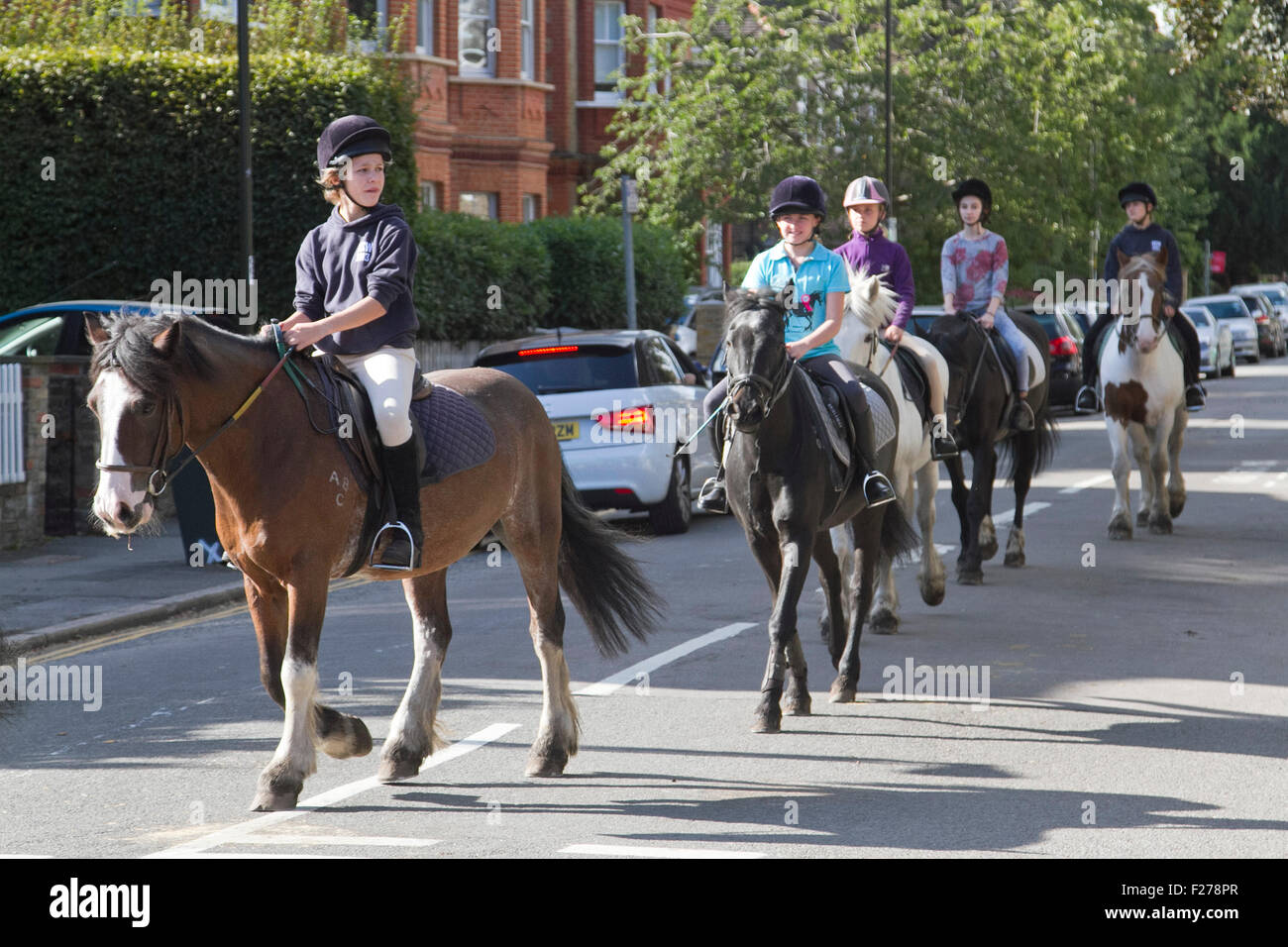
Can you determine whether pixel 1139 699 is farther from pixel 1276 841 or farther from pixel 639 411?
pixel 639 411

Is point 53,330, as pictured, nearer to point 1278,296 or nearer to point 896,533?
point 896,533

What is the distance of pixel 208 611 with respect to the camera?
41.7 feet

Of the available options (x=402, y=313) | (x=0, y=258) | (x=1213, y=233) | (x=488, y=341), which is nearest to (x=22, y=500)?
(x=0, y=258)

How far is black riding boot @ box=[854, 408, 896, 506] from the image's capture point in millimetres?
8883

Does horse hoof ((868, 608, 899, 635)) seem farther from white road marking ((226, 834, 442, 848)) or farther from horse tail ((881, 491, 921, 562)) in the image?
white road marking ((226, 834, 442, 848))

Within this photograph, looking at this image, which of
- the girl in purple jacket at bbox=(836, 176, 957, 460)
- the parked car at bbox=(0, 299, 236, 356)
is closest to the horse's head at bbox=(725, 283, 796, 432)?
the girl in purple jacket at bbox=(836, 176, 957, 460)

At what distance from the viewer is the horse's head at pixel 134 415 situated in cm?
614

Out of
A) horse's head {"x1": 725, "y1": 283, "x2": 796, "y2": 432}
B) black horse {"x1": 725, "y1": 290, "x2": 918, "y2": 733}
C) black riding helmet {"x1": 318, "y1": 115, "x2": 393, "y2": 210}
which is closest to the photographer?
black riding helmet {"x1": 318, "y1": 115, "x2": 393, "y2": 210}

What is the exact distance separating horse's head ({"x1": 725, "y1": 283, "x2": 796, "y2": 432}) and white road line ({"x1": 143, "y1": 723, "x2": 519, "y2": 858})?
5.94 feet

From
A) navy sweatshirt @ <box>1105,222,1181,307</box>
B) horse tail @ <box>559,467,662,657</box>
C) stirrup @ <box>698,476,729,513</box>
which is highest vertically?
navy sweatshirt @ <box>1105,222,1181,307</box>

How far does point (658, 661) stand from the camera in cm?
997

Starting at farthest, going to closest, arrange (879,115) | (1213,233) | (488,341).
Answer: (1213,233) < (879,115) < (488,341)

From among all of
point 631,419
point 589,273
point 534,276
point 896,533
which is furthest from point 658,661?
point 589,273

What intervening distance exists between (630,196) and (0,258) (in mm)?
7795
